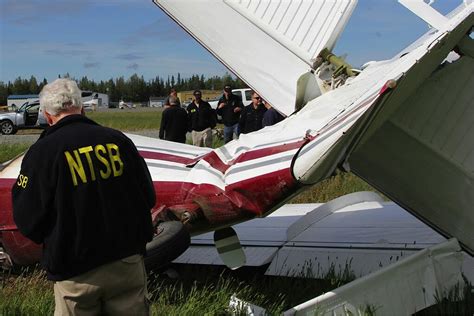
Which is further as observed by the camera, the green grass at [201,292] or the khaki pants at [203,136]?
the khaki pants at [203,136]

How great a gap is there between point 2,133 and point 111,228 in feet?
101

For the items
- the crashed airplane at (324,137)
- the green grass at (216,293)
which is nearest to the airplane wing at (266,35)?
the crashed airplane at (324,137)

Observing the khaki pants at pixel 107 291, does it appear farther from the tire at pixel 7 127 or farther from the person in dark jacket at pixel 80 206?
the tire at pixel 7 127

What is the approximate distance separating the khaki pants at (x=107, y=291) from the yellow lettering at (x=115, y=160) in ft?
1.33

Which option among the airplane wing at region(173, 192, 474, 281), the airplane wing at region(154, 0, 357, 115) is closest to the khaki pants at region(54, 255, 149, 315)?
the airplane wing at region(173, 192, 474, 281)

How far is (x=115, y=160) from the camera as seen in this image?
2.77 metres

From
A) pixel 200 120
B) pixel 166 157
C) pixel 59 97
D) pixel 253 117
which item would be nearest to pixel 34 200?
pixel 59 97

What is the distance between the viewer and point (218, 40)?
5523 mm

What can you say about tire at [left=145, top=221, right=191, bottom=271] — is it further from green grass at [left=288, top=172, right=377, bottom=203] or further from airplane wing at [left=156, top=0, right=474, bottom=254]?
green grass at [left=288, top=172, right=377, bottom=203]

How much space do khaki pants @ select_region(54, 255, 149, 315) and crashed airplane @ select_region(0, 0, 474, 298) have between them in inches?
44.4

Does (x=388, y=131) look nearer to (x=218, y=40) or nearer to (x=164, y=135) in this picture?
(x=218, y=40)

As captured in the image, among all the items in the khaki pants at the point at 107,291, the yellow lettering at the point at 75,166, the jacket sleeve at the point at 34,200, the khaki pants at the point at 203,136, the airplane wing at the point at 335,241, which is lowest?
the khaki pants at the point at 203,136

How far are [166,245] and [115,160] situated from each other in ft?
4.59

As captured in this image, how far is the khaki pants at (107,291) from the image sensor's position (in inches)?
109
